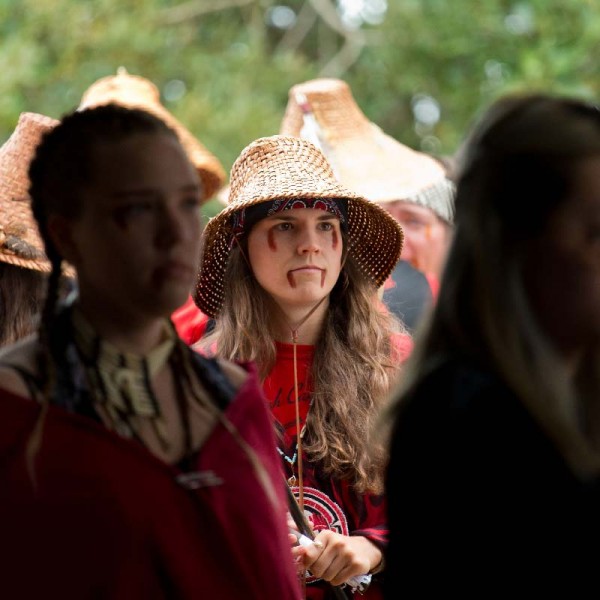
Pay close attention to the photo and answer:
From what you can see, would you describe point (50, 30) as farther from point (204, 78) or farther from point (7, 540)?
point (7, 540)

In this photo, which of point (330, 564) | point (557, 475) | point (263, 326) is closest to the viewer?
point (557, 475)

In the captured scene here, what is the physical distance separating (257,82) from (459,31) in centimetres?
161

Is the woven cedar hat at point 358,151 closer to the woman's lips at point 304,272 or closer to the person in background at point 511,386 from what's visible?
the woman's lips at point 304,272

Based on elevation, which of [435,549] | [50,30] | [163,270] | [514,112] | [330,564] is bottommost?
[330,564]

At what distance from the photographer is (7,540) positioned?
5.81 feet

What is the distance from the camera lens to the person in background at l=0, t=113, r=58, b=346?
334cm

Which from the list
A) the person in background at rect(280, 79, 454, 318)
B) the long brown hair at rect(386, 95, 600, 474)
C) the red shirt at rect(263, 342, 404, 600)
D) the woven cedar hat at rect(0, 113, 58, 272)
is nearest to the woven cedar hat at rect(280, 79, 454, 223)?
the person in background at rect(280, 79, 454, 318)

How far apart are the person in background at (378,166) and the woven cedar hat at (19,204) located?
1.53m

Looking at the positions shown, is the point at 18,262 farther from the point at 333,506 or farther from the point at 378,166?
the point at 378,166

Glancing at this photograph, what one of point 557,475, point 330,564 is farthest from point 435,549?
point 330,564

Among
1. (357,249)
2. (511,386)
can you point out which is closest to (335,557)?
(357,249)

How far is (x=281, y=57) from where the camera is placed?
1032 cm

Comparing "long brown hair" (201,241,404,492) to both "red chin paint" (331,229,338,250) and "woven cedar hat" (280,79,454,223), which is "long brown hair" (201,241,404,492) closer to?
"red chin paint" (331,229,338,250)

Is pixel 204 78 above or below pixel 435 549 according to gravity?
above
